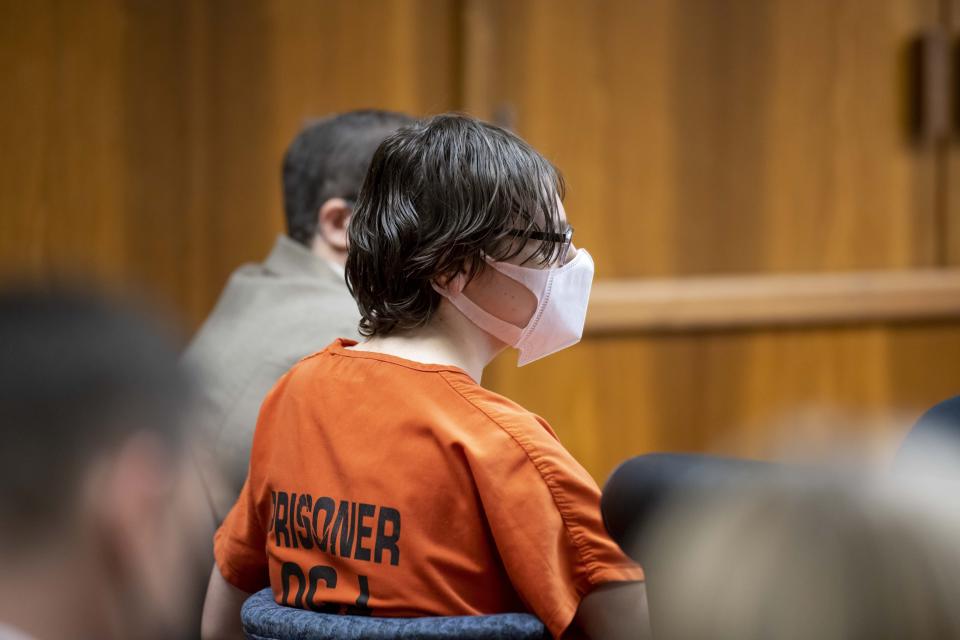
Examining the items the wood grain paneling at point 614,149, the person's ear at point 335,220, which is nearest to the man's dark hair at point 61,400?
the person's ear at point 335,220

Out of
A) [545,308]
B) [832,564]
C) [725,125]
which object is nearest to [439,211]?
[545,308]

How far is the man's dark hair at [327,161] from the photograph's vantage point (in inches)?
67.6

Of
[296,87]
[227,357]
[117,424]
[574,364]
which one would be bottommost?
[574,364]

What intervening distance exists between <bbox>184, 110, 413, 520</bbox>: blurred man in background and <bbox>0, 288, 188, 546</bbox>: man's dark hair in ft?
2.53

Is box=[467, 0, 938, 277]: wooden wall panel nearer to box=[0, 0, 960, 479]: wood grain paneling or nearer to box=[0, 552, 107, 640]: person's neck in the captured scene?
box=[0, 0, 960, 479]: wood grain paneling

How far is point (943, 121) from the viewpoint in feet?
8.45

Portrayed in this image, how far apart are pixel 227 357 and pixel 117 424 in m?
0.95

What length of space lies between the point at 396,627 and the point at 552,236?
45 cm

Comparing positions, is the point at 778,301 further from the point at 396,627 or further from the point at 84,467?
the point at 84,467

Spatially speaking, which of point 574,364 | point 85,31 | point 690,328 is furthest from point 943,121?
point 85,31

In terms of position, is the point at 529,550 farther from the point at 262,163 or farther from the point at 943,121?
the point at 943,121

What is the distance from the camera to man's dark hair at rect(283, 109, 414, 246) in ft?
5.63

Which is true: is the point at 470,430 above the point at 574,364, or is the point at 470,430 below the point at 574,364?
above

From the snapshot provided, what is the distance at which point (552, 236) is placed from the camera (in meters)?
1.18
